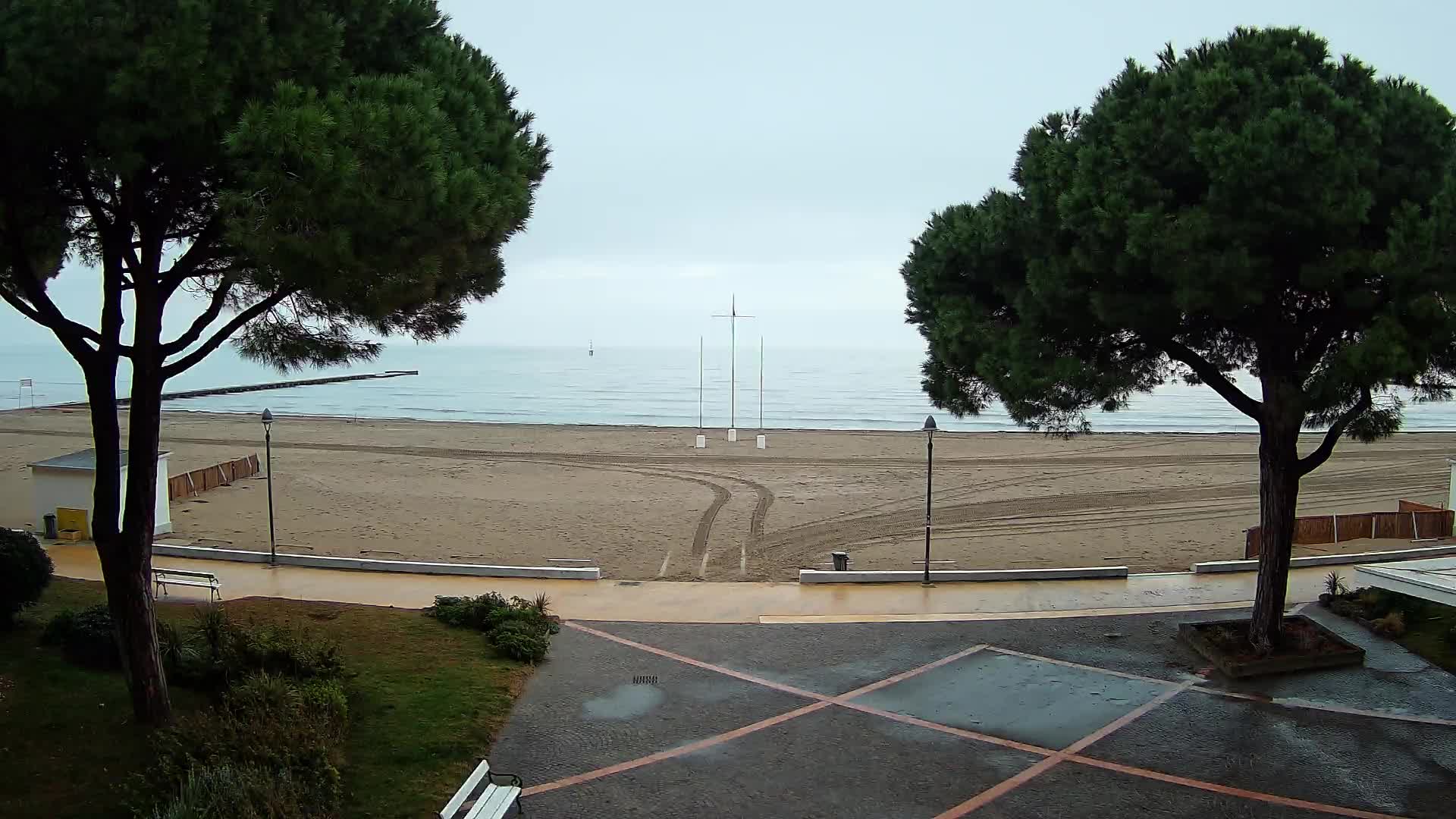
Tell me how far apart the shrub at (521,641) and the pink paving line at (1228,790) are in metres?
6.12

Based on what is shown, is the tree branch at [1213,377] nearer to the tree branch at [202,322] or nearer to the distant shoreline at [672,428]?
the tree branch at [202,322]

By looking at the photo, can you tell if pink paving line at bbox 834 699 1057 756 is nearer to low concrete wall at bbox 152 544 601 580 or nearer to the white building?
low concrete wall at bbox 152 544 601 580

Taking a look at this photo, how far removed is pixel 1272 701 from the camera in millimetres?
10008

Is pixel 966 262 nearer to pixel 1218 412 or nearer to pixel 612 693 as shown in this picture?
pixel 612 693

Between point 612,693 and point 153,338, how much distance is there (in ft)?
18.6

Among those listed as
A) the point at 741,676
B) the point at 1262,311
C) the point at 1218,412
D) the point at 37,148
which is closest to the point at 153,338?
the point at 37,148

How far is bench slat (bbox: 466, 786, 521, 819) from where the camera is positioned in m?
6.72

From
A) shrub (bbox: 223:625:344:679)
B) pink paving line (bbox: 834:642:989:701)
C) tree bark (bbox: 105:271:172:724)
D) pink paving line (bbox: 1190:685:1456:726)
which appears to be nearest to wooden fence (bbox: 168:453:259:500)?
shrub (bbox: 223:625:344:679)

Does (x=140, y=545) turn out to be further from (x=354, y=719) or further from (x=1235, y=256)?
(x=1235, y=256)

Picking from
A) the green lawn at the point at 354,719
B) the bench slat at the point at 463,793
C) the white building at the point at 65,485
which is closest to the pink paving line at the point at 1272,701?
the green lawn at the point at 354,719

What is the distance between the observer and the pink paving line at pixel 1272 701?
31.1ft

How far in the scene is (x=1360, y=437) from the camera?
33.6ft

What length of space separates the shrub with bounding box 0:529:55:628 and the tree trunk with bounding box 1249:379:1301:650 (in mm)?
13786

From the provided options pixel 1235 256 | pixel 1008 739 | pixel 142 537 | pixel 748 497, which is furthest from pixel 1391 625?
pixel 748 497
